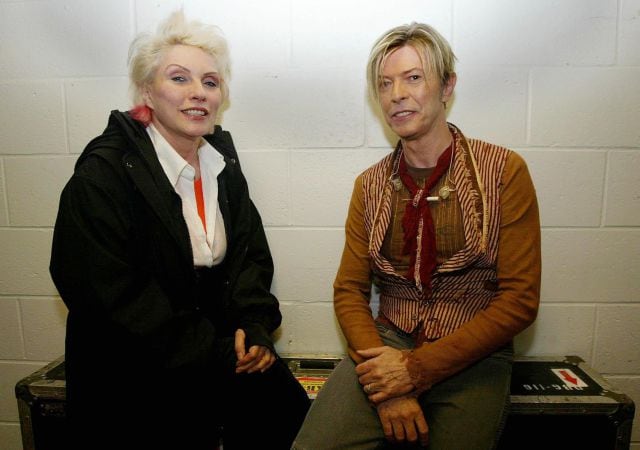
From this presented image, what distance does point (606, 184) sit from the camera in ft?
5.25

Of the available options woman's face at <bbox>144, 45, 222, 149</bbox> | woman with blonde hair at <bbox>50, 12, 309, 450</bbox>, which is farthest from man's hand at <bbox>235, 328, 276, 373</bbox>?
woman's face at <bbox>144, 45, 222, 149</bbox>

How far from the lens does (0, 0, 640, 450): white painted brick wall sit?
1.55 metres

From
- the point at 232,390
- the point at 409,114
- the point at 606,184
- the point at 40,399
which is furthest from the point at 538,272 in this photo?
the point at 40,399

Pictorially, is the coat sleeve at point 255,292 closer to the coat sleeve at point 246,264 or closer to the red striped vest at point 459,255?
the coat sleeve at point 246,264

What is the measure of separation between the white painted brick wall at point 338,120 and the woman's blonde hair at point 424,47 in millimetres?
308

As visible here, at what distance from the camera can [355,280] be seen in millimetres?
1400

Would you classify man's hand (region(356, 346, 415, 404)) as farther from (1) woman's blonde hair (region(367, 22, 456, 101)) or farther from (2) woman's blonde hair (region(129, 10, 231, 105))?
(2) woman's blonde hair (region(129, 10, 231, 105))

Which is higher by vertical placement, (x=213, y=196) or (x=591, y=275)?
(x=213, y=196)

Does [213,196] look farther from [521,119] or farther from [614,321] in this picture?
[614,321]

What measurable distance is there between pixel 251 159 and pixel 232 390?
81cm

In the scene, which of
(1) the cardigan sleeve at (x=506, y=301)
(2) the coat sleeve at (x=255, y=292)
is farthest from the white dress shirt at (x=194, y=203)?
(1) the cardigan sleeve at (x=506, y=301)

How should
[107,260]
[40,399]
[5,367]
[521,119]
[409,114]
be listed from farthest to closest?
[5,367], [521,119], [40,399], [409,114], [107,260]

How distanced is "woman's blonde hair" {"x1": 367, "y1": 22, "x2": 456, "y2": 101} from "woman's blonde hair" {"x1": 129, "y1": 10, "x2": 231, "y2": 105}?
0.50 m

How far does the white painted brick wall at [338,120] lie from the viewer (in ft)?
5.08
